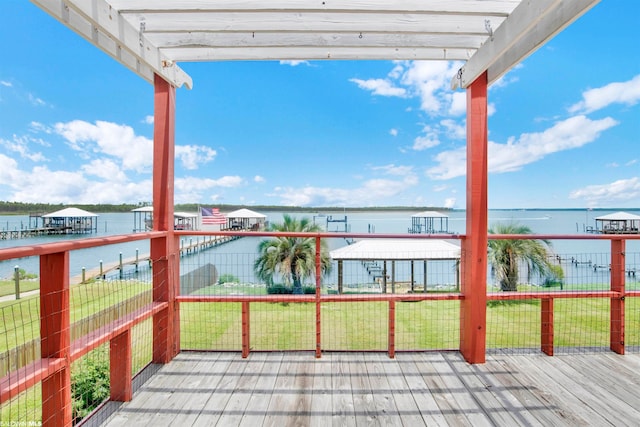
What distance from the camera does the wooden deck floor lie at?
5.71 feet

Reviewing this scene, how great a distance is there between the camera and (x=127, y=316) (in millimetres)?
2008

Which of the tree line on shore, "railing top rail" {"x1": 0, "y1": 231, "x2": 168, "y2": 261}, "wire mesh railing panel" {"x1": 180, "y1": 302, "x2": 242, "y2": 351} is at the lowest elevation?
"wire mesh railing panel" {"x1": 180, "y1": 302, "x2": 242, "y2": 351}

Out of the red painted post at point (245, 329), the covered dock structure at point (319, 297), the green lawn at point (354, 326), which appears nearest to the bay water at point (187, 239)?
the covered dock structure at point (319, 297)

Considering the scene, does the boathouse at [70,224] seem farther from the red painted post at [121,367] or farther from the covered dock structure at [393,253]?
the red painted post at [121,367]

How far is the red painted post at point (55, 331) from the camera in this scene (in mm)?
1433

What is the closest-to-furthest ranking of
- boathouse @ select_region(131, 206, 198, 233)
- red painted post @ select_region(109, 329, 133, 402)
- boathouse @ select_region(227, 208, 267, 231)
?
red painted post @ select_region(109, 329, 133, 402) < boathouse @ select_region(131, 206, 198, 233) < boathouse @ select_region(227, 208, 267, 231)

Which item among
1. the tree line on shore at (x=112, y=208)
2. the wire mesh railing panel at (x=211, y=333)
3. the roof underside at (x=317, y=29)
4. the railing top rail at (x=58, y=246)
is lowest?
the wire mesh railing panel at (x=211, y=333)

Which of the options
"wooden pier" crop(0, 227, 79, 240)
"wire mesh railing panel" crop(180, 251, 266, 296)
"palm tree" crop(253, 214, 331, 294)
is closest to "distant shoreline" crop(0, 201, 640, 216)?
"wire mesh railing panel" crop(180, 251, 266, 296)

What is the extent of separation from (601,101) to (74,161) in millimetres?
51703

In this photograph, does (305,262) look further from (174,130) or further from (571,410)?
(571,410)

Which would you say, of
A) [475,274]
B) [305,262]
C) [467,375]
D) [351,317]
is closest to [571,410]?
[467,375]

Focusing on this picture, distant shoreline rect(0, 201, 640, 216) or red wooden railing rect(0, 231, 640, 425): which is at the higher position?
distant shoreline rect(0, 201, 640, 216)

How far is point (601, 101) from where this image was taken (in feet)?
91.7

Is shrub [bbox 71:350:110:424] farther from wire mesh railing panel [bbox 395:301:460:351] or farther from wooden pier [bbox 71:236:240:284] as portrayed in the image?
wire mesh railing panel [bbox 395:301:460:351]
